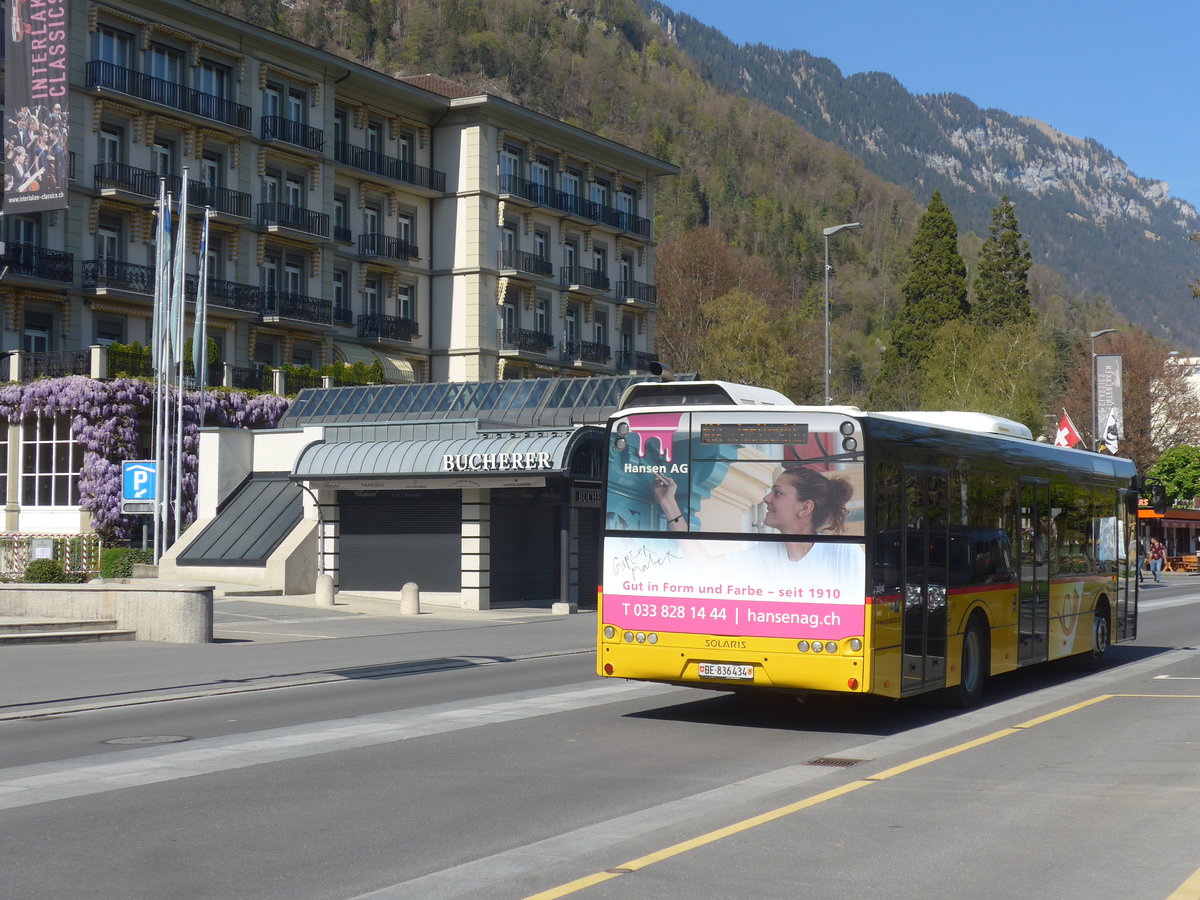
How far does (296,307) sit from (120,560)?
59.5ft

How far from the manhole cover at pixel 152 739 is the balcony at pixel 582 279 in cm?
5488

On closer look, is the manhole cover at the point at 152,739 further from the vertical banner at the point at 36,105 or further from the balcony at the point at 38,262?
the balcony at the point at 38,262

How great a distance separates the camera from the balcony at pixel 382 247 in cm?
5972

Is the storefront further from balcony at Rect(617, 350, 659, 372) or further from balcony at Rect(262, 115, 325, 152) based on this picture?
balcony at Rect(617, 350, 659, 372)

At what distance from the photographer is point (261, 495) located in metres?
40.3

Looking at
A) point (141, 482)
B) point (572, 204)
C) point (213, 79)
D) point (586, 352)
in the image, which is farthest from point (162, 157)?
point (586, 352)

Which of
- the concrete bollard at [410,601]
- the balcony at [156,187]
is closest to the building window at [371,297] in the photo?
the balcony at [156,187]

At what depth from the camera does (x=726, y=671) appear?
13.4 m

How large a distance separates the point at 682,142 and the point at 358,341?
109863 mm

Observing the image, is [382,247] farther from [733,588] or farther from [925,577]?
[733,588]

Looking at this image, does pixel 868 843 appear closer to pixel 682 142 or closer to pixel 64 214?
pixel 64 214

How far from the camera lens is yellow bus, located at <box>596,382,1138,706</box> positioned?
12992 millimetres

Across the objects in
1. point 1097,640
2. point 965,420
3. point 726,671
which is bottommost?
point 1097,640

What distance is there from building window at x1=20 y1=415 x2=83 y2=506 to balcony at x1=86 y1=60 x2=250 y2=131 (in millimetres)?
11299
